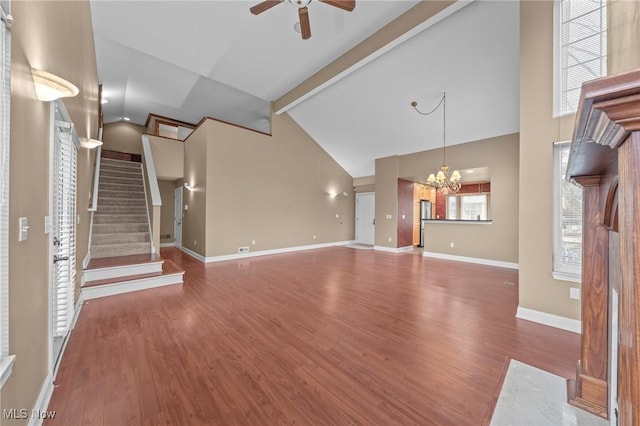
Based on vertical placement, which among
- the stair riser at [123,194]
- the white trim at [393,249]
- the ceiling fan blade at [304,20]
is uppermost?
the ceiling fan blade at [304,20]

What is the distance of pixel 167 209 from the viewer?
8.31 metres

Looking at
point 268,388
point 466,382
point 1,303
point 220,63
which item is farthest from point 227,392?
point 220,63

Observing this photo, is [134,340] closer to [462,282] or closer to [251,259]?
[251,259]

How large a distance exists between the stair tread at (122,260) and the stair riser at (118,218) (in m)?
1.02

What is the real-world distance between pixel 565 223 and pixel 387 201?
5233mm

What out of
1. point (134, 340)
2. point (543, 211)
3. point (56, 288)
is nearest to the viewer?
point (56, 288)

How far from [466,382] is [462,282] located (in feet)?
9.64

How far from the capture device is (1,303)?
101 centimetres

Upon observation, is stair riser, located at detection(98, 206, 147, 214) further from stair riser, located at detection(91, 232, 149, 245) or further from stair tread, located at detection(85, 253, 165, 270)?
stair tread, located at detection(85, 253, 165, 270)

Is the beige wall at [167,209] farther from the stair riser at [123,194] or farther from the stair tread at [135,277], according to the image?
the stair tread at [135,277]

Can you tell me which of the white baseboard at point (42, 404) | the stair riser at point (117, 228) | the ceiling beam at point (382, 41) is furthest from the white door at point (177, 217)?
the white baseboard at point (42, 404)

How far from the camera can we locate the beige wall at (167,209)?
822 cm

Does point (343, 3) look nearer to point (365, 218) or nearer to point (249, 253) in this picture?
point (249, 253)

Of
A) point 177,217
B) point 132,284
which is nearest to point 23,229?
point 132,284
